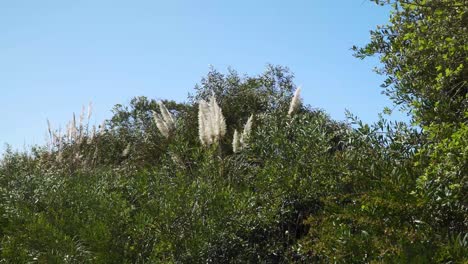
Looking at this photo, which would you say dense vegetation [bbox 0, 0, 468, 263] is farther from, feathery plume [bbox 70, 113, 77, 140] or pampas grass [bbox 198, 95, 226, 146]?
feathery plume [bbox 70, 113, 77, 140]

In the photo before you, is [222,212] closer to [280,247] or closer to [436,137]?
[280,247]

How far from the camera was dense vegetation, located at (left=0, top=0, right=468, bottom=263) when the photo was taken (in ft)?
16.5

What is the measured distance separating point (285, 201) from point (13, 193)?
4462 millimetres

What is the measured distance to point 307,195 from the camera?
6.94 metres

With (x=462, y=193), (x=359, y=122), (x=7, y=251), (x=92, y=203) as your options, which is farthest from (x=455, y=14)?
(x=7, y=251)

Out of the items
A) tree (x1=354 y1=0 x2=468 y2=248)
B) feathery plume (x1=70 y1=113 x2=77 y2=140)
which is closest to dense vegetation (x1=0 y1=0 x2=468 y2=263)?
tree (x1=354 y1=0 x2=468 y2=248)

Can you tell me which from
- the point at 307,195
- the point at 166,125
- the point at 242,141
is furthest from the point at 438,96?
the point at 166,125

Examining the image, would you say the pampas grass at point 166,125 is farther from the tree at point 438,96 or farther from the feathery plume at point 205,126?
the tree at point 438,96

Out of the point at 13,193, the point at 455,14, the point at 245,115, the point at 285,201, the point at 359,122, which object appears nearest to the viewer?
the point at 455,14

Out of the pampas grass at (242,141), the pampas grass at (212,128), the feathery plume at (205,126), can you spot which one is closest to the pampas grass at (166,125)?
the feathery plume at (205,126)

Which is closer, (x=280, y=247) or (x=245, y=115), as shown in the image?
(x=280, y=247)

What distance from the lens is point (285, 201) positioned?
23.2 ft

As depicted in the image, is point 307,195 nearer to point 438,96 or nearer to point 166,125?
point 438,96

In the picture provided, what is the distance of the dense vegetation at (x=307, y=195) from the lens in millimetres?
5020
